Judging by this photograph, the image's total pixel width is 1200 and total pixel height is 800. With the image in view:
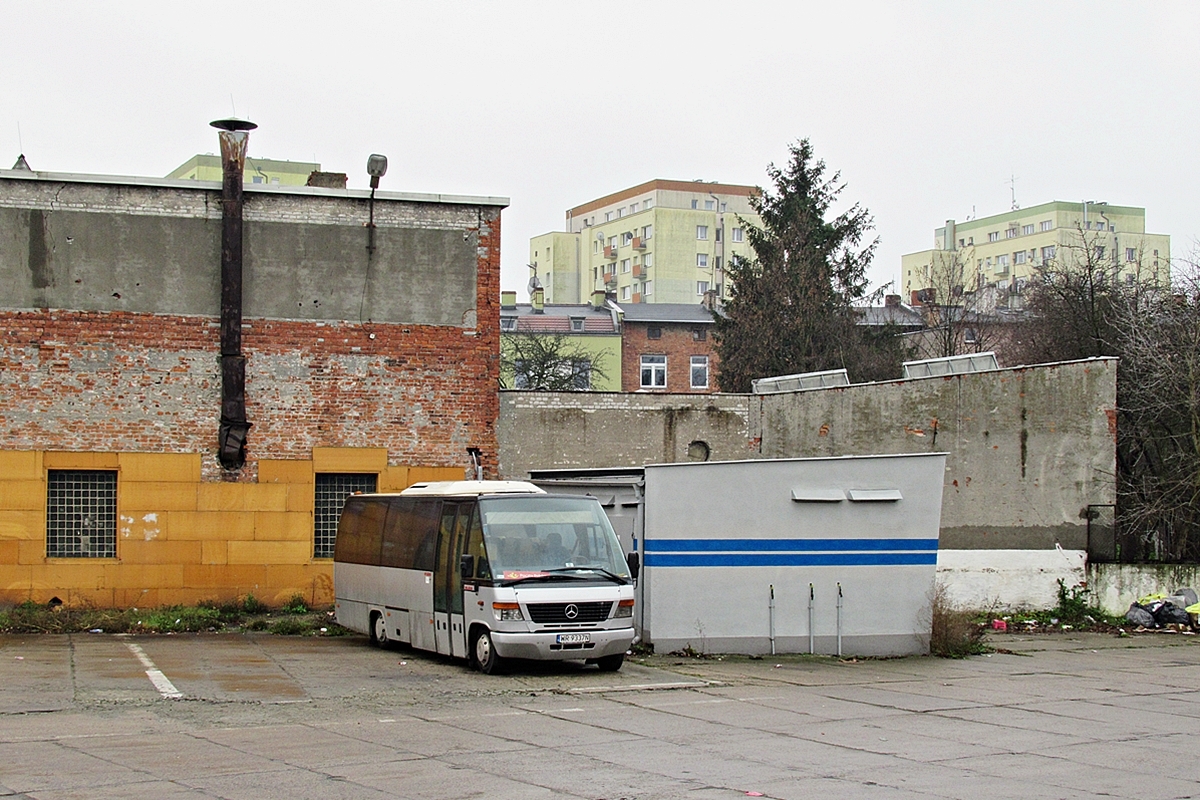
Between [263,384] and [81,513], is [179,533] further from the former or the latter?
[263,384]

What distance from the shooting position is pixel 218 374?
21641mm

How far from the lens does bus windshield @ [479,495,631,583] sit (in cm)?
1593

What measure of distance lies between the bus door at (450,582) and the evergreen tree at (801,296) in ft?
110

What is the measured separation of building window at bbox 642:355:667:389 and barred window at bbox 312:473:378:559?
5381 centimetres

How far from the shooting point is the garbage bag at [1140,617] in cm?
2253

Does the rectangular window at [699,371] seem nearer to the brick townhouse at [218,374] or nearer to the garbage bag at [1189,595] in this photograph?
the garbage bag at [1189,595]

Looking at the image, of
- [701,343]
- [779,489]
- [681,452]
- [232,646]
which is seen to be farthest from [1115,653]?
[701,343]

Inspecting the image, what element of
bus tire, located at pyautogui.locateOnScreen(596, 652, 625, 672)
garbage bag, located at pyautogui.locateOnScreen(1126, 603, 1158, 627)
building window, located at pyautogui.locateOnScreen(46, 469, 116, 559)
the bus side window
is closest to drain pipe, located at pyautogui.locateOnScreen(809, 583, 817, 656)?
bus tire, located at pyautogui.locateOnScreen(596, 652, 625, 672)

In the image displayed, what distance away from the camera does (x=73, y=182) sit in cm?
2097

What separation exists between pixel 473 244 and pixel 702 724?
40.2 ft

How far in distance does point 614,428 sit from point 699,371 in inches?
2084

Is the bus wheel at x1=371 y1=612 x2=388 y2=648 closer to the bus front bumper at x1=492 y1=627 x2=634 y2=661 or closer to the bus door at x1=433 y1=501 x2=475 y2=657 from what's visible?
the bus door at x1=433 y1=501 x2=475 y2=657

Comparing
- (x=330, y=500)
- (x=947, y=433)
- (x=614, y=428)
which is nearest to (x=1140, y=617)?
(x=947, y=433)

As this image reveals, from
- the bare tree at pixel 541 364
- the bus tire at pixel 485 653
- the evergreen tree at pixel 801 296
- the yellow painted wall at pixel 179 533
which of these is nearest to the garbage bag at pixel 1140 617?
the bus tire at pixel 485 653
